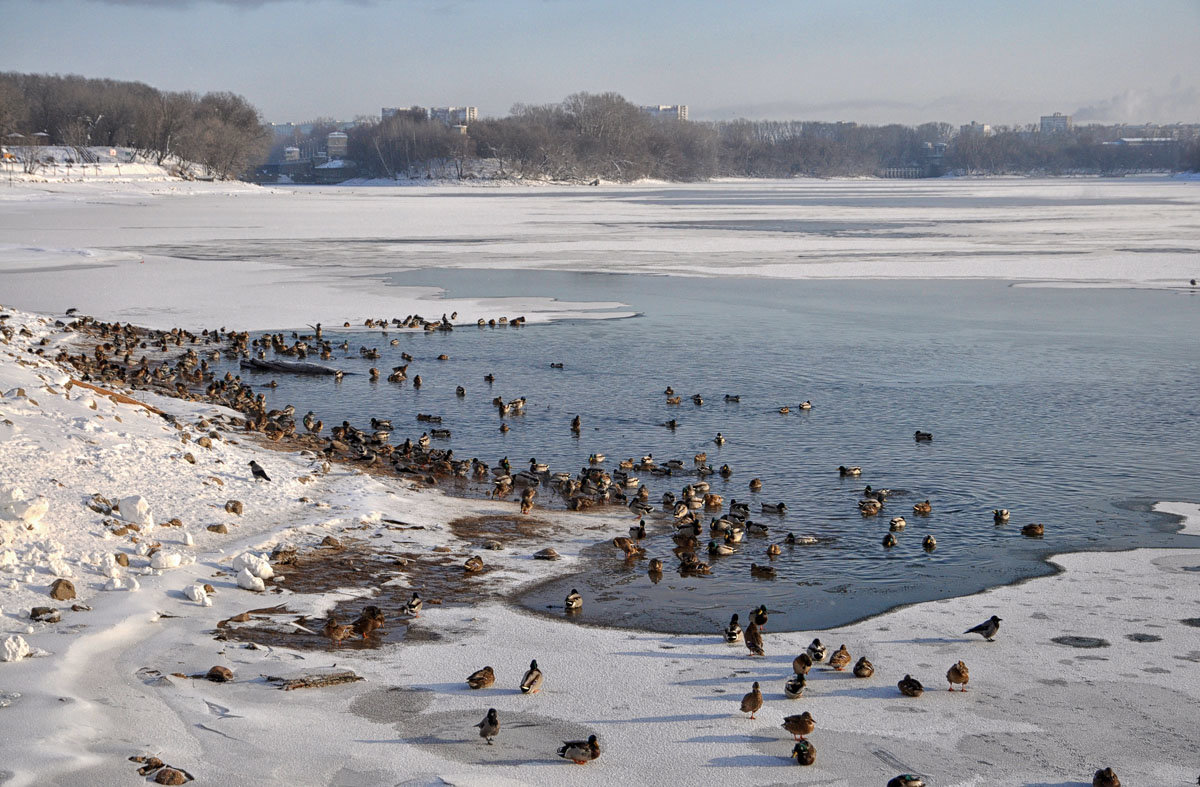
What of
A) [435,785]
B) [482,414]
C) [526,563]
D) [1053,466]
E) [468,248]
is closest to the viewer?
[435,785]

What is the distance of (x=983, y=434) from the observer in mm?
13109

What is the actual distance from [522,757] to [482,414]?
9.05m

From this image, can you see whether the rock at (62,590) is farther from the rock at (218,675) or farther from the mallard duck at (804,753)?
the mallard duck at (804,753)

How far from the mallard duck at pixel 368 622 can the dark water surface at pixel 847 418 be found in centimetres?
117

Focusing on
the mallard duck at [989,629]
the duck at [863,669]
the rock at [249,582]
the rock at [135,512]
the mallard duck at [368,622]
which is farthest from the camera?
the rock at [135,512]

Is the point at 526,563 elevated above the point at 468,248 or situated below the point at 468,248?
below

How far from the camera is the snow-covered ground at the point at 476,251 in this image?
80.1ft

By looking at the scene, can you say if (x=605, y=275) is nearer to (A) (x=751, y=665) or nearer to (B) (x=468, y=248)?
(B) (x=468, y=248)

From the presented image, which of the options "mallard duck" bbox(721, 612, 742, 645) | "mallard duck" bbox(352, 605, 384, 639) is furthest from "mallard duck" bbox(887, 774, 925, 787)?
"mallard duck" bbox(352, 605, 384, 639)

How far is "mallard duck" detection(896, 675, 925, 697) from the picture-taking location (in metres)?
6.34

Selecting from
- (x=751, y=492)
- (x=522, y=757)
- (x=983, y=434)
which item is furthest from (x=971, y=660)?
(x=983, y=434)

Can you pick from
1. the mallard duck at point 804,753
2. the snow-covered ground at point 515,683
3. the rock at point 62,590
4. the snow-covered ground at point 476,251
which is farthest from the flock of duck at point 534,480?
the snow-covered ground at point 476,251

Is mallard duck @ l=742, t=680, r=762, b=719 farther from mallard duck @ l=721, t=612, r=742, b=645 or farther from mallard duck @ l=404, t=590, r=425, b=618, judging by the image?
mallard duck @ l=404, t=590, r=425, b=618

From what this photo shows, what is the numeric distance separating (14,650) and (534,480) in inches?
229
